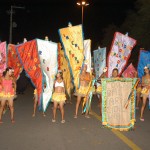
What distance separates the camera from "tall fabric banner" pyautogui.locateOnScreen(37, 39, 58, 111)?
9570mm

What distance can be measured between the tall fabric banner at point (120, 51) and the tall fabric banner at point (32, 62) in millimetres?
2819

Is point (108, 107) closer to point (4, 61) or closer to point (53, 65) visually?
point (53, 65)

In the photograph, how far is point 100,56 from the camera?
1387 centimetres

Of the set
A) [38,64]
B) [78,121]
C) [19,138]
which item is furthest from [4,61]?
[19,138]

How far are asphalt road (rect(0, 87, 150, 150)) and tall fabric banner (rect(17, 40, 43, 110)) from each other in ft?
3.35

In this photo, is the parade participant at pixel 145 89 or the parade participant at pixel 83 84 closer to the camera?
the parade participant at pixel 145 89

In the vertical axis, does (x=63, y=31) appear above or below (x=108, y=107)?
above

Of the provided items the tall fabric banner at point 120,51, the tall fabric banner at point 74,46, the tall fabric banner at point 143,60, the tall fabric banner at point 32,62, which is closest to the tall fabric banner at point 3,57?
the tall fabric banner at point 32,62

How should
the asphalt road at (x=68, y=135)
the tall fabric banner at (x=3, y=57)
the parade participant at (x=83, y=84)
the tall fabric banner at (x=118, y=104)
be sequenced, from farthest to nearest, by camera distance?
the tall fabric banner at (x=3, y=57)
the parade participant at (x=83, y=84)
the tall fabric banner at (x=118, y=104)
the asphalt road at (x=68, y=135)

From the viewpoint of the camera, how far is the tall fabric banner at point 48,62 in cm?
957

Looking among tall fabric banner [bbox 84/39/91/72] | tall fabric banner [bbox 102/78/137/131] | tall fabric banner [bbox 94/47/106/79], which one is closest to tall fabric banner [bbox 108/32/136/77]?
tall fabric banner [bbox 84/39/91/72]

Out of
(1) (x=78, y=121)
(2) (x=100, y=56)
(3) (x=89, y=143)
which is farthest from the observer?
(2) (x=100, y=56)

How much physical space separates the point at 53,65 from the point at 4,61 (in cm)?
214

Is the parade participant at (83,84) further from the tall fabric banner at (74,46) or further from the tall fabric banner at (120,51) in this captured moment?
the tall fabric banner at (120,51)
